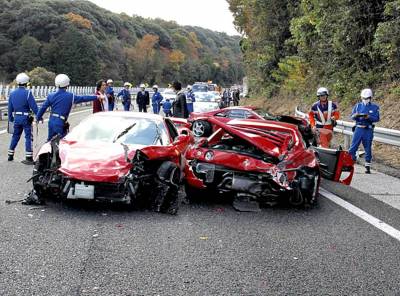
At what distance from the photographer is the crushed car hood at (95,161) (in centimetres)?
664

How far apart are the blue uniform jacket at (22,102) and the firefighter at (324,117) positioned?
20.2ft

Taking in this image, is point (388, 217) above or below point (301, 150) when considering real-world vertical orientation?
below

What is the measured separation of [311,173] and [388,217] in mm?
1188

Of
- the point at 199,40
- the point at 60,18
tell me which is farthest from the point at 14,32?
the point at 199,40

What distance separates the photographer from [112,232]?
588 cm

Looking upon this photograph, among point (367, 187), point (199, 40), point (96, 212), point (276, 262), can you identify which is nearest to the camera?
point (276, 262)

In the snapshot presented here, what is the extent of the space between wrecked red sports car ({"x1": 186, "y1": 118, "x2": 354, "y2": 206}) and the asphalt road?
281 millimetres

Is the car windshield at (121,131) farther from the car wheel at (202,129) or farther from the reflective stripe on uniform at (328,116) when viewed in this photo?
the reflective stripe on uniform at (328,116)

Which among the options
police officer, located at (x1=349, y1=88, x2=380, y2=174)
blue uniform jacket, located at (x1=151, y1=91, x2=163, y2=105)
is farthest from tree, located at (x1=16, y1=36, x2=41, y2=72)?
police officer, located at (x1=349, y1=88, x2=380, y2=174)

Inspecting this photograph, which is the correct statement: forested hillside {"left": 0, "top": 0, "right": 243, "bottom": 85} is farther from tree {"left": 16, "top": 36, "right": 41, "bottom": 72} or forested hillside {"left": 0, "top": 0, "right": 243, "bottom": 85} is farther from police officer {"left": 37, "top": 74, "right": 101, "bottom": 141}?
police officer {"left": 37, "top": 74, "right": 101, "bottom": 141}

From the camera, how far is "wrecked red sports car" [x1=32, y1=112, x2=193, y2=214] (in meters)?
6.64

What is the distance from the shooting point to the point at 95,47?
9656 centimetres

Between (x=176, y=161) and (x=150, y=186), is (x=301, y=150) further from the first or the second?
(x=150, y=186)

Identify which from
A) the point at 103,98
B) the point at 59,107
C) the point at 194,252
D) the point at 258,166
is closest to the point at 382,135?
the point at 258,166
